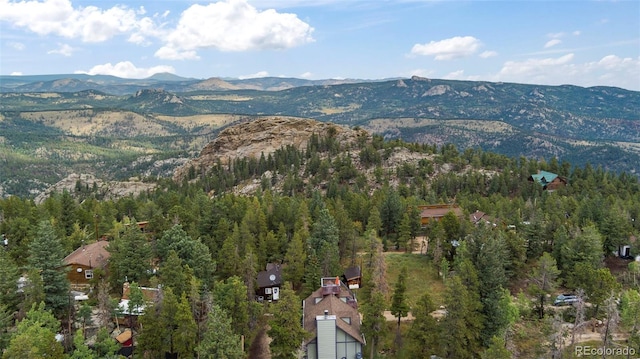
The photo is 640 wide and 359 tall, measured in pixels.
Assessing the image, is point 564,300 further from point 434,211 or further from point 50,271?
point 50,271

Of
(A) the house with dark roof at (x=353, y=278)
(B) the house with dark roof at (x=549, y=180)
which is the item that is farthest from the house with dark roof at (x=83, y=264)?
(B) the house with dark roof at (x=549, y=180)

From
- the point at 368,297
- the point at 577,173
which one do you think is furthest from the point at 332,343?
the point at 577,173

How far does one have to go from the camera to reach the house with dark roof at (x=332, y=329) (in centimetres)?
4509

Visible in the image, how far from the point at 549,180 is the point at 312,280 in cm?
10264

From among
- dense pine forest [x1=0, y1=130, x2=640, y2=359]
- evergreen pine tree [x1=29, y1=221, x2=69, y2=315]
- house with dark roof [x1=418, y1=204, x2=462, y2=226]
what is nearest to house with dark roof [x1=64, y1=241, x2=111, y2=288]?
dense pine forest [x1=0, y1=130, x2=640, y2=359]

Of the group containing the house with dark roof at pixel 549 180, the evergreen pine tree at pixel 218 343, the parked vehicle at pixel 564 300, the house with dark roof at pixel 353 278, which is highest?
the evergreen pine tree at pixel 218 343

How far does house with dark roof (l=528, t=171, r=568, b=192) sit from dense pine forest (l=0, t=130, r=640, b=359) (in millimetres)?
39601

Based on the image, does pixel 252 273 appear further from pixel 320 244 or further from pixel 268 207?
pixel 268 207

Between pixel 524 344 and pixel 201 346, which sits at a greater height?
pixel 201 346

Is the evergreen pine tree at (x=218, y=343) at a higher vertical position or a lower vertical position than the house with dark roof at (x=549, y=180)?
higher

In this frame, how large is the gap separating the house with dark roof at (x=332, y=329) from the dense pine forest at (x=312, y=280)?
190 cm

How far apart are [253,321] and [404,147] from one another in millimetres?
133703

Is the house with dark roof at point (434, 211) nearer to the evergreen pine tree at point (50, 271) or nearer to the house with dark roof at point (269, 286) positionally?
the house with dark roof at point (269, 286)

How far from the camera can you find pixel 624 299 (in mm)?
51312
